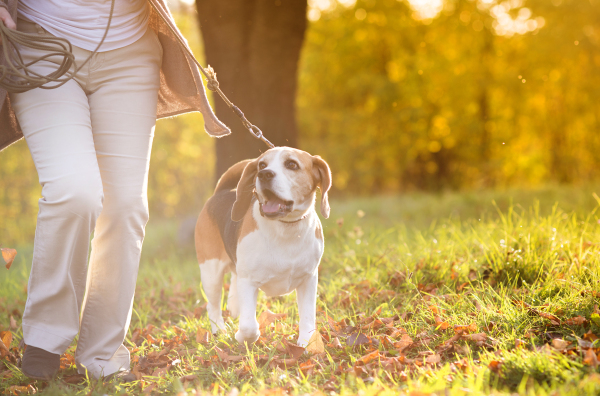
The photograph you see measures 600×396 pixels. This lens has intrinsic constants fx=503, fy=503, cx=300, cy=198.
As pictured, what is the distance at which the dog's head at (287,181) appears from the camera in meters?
2.80

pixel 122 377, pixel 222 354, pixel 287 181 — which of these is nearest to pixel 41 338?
pixel 122 377

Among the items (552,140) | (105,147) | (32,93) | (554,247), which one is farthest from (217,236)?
(552,140)

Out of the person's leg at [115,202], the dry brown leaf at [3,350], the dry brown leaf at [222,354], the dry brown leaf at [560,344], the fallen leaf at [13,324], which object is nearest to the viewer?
the dry brown leaf at [560,344]

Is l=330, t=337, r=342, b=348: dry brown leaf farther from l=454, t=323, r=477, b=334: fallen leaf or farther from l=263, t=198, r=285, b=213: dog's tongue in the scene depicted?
l=263, t=198, r=285, b=213: dog's tongue

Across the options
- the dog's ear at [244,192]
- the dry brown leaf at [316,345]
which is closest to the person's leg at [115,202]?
the dog's ear at [244,192]

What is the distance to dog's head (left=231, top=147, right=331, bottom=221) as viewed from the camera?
9.18 ft

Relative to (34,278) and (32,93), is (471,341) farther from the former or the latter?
(32,93)

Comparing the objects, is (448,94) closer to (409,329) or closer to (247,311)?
(409,329)

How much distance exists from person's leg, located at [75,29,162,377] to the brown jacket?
25 centimetres

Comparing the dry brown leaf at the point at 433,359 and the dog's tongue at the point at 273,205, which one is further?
the dog's tongue at the point at 273,205

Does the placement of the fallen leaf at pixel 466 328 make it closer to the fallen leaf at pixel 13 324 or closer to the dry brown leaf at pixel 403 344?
the dry brown leaf at pixel 403 344

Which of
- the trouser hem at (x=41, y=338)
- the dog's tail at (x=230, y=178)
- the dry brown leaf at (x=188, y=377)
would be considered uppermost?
the dog's tail at (x=230, y=178)

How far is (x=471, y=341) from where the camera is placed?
286cm

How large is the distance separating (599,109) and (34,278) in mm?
16541
